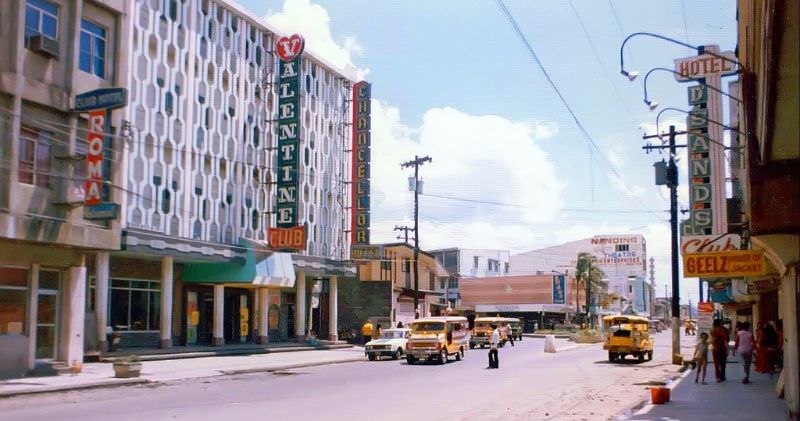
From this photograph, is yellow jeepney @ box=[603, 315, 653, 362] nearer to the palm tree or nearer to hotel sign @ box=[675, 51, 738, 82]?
hotel sign @ box=[675, 51, 738, 82]

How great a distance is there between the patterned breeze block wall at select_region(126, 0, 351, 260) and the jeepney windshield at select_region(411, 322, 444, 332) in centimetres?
1139

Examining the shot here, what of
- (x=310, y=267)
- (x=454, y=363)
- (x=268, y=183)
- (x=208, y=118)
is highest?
(x=208, y=118)

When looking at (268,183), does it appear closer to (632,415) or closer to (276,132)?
(276,132)

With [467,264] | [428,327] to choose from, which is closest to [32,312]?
[428,327]

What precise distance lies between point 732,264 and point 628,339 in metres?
17.6

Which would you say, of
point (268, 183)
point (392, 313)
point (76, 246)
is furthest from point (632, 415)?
point (392, 313)

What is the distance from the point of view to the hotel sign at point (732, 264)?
1845cm

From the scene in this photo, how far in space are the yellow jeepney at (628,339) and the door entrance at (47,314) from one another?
75.6 ft

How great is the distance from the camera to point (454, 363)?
34.8 meters

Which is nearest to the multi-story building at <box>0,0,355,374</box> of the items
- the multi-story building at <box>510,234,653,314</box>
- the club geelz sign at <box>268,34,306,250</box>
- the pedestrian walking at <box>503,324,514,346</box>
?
the club geelz sign at <box>268,34,306,250</box>

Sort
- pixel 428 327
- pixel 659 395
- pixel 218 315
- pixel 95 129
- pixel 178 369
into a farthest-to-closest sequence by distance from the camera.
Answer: pixel 218 315 < pixel 428 327 < pixel 178 369 < pixel 95 129 < pixel 659 395

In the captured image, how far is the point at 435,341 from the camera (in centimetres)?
3388

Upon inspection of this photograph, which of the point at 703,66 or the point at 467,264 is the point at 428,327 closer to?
the point at 703,66

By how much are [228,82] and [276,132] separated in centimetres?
410
